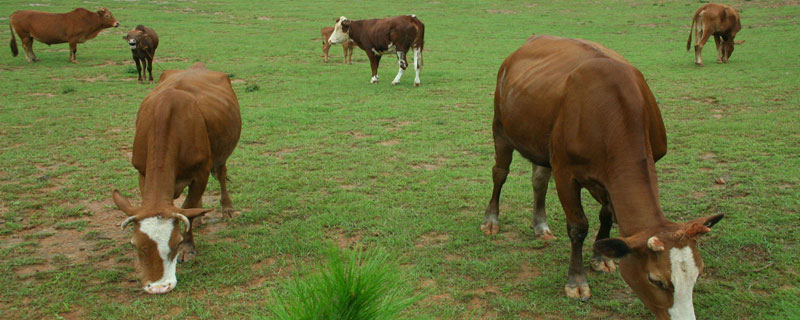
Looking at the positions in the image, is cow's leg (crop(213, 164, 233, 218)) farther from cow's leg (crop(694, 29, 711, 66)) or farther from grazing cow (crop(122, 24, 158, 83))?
cow's leg (crop(694, 29, 711, 66))

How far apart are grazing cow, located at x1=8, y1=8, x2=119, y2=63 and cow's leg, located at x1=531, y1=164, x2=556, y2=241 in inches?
661

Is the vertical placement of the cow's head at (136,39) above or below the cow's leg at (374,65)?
above

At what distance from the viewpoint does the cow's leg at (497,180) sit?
19.0ft

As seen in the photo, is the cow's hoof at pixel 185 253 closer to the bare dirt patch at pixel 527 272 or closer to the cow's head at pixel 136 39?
the bare dirt patch at pixel 527 272

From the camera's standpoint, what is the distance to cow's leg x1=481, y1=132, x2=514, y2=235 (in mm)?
5781

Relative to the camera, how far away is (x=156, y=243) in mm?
4438

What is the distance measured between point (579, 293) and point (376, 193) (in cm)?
299

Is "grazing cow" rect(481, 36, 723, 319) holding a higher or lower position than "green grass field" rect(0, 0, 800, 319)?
higher

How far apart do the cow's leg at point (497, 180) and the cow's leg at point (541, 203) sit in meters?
0.34

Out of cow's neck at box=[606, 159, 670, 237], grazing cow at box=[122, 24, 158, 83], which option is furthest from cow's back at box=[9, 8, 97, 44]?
cow's neck at box=[606, 159, 670, 237]

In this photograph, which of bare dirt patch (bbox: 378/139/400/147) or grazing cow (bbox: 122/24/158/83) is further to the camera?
grazing cow (bbox: 122/24/158/83)

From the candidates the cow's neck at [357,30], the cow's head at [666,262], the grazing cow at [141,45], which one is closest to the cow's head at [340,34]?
the cow's neck at [357,30]

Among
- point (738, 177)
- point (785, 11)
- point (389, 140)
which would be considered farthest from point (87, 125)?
point (785, 11)

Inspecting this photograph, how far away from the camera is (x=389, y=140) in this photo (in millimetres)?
9250
